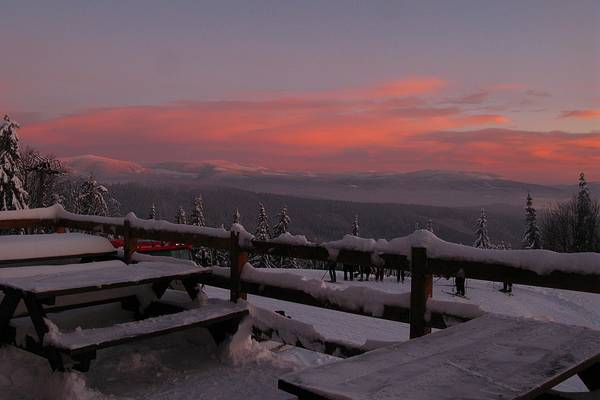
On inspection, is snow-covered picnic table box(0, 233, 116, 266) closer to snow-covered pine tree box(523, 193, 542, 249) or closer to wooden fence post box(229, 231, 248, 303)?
wooden fence post box(229, 231, 248, 303)

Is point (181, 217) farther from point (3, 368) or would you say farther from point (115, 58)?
point (3, 368)

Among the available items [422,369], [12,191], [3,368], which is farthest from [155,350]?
[12,191]

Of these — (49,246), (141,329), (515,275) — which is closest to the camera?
(515,275)

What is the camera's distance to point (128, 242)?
700 centimetres

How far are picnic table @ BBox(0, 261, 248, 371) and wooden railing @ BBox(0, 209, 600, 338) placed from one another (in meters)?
0.38

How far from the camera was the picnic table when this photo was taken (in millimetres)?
4371

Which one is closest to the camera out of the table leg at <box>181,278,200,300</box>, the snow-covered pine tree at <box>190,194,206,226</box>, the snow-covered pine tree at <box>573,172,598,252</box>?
the table leg at <box>181,278,200,300</box>

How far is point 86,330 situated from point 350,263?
7.86ft

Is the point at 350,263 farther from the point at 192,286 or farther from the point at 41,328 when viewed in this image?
the point at 41,328

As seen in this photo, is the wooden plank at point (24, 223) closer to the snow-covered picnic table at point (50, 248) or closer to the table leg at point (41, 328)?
the snow-covered picnic table at point (50, 248)

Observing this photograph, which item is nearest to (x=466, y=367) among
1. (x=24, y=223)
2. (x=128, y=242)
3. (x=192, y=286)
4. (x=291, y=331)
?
(x=291, y=331)

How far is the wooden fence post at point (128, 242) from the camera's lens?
6.95 meters

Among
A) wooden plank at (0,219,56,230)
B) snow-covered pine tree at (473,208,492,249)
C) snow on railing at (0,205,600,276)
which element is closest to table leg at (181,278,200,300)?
snow on railing at (0,205,600,276)

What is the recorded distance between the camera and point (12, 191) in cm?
3378
